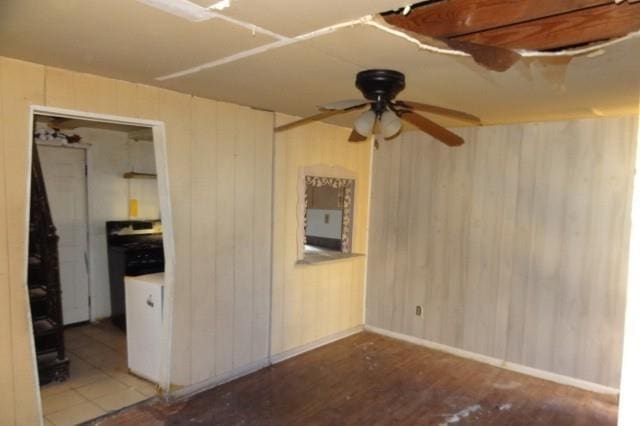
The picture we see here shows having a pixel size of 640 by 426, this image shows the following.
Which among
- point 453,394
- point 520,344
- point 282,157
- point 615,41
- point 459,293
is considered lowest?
point 453,394

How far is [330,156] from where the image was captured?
440cm

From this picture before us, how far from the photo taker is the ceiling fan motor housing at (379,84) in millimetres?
2240

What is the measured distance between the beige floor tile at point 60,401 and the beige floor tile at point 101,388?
0.05m

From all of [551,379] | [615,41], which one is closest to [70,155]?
[615,41]

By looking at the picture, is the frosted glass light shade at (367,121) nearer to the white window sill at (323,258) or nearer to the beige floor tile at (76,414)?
the white window sill at (323,258)

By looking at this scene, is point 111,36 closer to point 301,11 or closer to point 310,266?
point 301,11

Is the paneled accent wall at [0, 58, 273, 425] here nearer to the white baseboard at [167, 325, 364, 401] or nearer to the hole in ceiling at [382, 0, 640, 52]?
the white baseboard at [167, 325, 364, 401]

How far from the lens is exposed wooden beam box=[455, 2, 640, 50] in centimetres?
142

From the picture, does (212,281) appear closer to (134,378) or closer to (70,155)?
(134,378)

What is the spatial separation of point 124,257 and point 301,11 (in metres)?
3.89

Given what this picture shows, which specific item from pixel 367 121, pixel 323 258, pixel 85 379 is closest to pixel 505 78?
pixel 367 121

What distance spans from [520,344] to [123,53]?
151 inches

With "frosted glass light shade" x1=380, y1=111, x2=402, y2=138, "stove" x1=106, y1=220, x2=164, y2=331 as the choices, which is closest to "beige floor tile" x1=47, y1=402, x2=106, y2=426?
"stove" x1=106, y1=220, x2=164, y2=331

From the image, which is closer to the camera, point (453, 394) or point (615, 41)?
point (615, 41)
